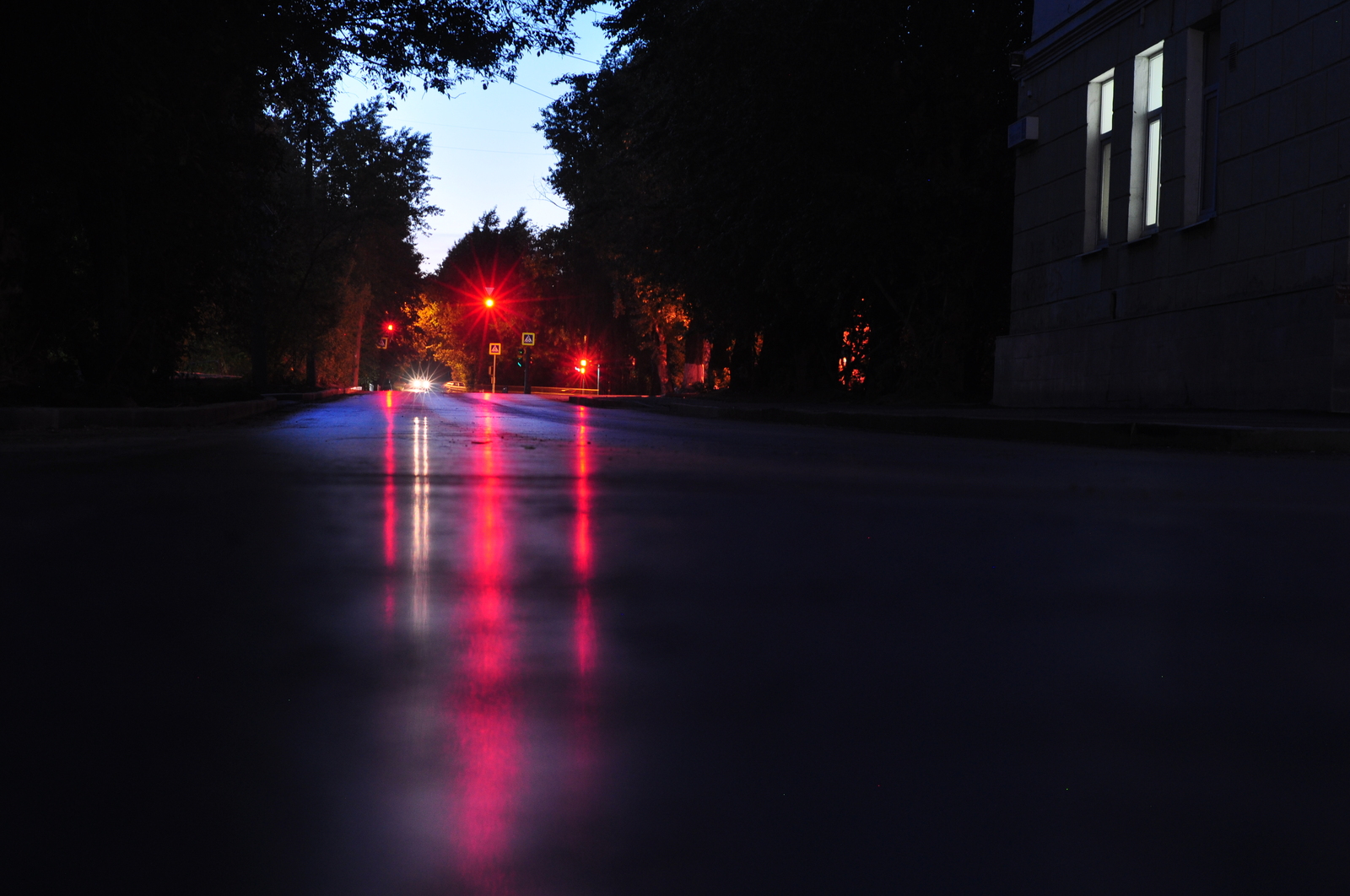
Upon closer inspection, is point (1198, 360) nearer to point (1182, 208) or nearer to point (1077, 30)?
point (1182, 208)

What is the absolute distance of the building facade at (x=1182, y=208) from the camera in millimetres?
14727

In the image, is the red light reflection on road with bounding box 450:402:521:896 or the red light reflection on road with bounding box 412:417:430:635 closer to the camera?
the red light reflection on road with bounding box 450:402:521:896

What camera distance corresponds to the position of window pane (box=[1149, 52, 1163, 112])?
61.6ft

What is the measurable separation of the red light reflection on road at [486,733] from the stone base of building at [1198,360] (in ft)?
44.0

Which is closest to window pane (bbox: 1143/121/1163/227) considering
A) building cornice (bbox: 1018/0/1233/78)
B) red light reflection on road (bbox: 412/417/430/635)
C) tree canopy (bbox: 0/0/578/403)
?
building cornice (bbox: 1018/0/1233/78)

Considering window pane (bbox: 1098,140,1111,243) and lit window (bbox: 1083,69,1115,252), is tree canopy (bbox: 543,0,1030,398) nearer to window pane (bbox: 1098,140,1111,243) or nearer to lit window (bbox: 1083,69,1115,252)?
lit window (bbox: 1083,69,1115,252)

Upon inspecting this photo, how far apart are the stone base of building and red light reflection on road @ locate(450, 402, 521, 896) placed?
13.4 m

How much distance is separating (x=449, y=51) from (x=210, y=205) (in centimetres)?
440

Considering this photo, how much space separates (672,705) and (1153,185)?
18.8 metres

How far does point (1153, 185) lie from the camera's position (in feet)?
62.0

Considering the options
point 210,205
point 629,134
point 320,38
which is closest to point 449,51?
point 320,38

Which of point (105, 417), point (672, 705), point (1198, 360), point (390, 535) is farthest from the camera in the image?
point (1198, 360)

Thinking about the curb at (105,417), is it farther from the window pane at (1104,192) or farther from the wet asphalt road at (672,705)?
the window pane at (1104,192)

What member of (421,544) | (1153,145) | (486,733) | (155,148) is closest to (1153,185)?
(1153,145)
